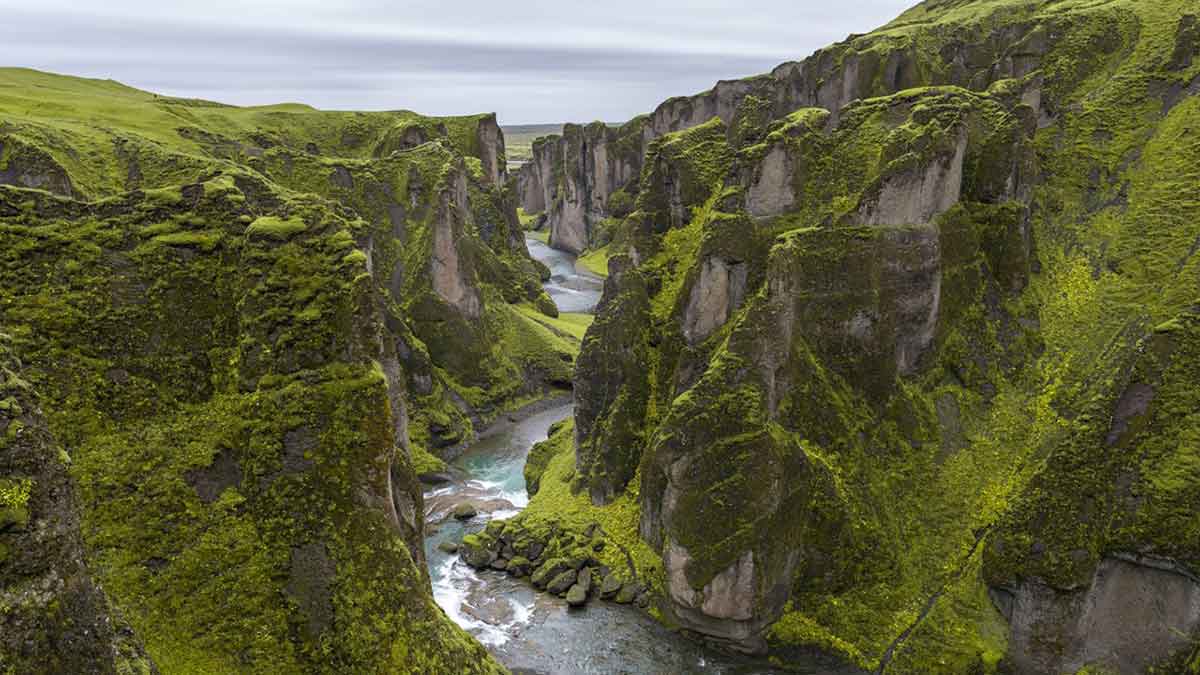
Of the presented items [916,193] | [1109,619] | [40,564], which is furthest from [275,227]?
[1109,619]

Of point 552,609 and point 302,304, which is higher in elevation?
point 302,304

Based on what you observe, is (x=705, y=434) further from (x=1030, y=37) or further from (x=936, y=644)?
(x=1030, y=37)

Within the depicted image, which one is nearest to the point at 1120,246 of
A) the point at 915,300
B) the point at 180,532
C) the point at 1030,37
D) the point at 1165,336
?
the point at 915,300

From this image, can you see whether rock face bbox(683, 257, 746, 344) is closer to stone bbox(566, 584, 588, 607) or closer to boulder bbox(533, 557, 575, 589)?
boulder bbox(533, 557, 575, 589)

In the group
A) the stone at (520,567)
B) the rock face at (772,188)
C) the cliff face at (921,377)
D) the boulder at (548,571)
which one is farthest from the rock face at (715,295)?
the stone at (520,567)

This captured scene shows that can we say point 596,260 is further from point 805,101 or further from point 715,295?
point 715,295

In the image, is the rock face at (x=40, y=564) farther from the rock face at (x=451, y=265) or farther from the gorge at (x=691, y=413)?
the rock face at (x=451, y=265)

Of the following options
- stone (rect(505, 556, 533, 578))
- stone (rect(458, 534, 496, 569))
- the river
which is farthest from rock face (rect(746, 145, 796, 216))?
stone (rect(458, 534, 496, 569))
